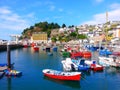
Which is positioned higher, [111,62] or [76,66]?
[111,62]

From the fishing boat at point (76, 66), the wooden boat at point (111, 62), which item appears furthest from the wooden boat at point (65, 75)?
the wooden boat at point (111, 62)

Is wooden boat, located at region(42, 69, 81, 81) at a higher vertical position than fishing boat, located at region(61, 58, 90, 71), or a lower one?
lower

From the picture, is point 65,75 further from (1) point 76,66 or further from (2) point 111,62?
(2) point 111,62

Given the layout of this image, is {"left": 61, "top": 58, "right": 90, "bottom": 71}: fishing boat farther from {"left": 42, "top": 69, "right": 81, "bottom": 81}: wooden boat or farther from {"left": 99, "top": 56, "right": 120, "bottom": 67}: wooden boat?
{"left": 42, "top": 69, "right": 81, "bottom": 81}: wooden boat

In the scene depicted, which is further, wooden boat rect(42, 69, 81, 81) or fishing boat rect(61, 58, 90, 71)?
fishing boat rect(61, 58, 90, 71)

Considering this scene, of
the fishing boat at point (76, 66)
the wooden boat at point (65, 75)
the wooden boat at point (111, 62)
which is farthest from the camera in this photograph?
the wooden boat at point (111, 62)

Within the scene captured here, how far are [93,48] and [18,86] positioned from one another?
73119 mm

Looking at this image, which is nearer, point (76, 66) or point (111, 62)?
point (76, 66)

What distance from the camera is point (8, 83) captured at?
36.7 m

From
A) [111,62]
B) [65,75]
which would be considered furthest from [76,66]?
[111,62]

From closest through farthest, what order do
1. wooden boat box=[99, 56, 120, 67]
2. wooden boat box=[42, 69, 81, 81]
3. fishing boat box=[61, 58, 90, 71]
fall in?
wooden boat box=[42, 69, 81, 81], fishing boat box=[61, 58, 90, 71], wooden boat box=[99, 56, 120, 67]

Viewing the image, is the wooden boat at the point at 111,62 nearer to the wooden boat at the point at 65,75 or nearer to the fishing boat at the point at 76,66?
the fishing boat at the point at 76,66

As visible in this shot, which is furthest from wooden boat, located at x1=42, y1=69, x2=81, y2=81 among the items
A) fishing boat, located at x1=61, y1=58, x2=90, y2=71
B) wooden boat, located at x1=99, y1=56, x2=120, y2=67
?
wooden boat, located at x1=99, y1=56, x2=120, y2=67

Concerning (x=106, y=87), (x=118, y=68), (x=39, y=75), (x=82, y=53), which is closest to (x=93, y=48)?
(x=82, y=53)
